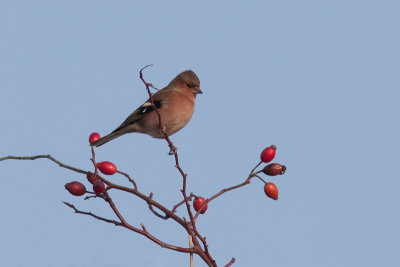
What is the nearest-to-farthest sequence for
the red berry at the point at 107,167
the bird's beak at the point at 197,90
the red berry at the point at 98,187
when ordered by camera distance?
the red berry at the point at 98,187 → the red berry at the point at 107,167 → the bird's beak at the point at 197,90

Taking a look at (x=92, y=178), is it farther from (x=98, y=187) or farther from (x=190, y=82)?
(x=190, y=82)

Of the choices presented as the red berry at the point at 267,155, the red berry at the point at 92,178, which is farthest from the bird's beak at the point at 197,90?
the red berry at the point at 92,178

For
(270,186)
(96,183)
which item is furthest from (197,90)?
(96,183)

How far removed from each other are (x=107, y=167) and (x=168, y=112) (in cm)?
407

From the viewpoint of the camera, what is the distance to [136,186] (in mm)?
3551

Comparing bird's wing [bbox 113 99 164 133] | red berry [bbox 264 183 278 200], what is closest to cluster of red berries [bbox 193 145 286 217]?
red berry [bbox 264 183 278 200]

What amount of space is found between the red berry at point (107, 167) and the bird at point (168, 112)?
3.69 m

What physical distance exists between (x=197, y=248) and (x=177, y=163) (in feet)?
2.27

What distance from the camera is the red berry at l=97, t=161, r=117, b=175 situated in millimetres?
3764

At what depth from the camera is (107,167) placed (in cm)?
377

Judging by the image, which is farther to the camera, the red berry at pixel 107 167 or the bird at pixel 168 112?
the bird at pixel 168 112

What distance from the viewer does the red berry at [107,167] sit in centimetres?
376

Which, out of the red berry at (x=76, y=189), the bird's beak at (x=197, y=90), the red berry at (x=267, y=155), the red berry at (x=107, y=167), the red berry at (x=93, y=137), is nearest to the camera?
the red berry at (x=76, y=189)

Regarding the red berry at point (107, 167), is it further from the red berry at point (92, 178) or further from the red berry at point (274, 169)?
the red berry at point (274, 169)
